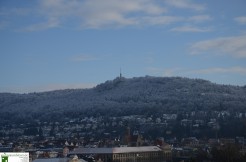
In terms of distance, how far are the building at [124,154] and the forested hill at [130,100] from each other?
37.2 m

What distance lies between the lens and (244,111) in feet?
272

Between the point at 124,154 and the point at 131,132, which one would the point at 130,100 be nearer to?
the point at 131,132

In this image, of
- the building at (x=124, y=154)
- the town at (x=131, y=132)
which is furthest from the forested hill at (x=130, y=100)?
the building at (x=124, y=154)

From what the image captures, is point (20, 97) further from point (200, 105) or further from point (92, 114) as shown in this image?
point (200, 105)

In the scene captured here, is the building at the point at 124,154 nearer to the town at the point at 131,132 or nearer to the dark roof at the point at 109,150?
the dark roof at the point at 109,150

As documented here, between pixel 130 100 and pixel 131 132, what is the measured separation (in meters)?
31.4

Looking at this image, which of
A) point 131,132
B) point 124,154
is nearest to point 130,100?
point 131,132

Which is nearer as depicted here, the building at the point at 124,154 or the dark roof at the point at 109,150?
the building at the point at 124,154

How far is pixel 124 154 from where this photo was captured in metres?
47.6

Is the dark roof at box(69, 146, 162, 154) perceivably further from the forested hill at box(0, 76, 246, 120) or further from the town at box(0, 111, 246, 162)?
the forested hill at box(0, 76, 246, 120)

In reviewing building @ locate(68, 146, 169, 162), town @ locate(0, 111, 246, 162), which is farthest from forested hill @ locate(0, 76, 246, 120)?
building @ locate(68, 146, 169, 162)

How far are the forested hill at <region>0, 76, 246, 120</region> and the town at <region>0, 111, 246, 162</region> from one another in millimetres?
3821

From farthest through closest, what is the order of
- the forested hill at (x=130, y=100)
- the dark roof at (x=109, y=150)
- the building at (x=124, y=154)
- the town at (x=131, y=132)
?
the forested hill at (x=130, y=100) < the town at (x=131, y=132) < the dark roof at (x=109, y=150) < the building at (x=124, y=154)

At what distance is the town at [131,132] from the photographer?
188 ft
